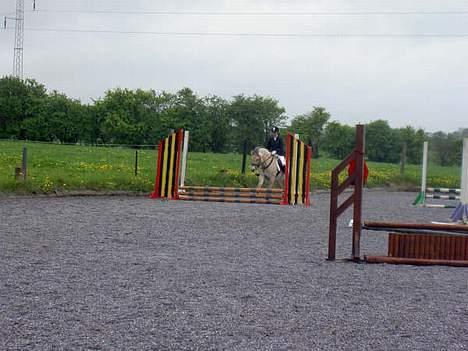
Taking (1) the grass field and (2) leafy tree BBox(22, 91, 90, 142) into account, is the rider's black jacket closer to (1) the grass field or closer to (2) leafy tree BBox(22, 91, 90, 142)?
(1) the grass field

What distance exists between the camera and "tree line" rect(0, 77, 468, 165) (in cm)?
5606

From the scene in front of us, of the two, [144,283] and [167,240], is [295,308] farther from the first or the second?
[167,240]

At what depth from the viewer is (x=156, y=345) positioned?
4.38 metres

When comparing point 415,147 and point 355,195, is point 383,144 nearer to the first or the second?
point 415,147

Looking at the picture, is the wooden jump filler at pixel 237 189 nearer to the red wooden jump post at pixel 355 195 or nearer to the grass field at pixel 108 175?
the grass field at pixel 108 175

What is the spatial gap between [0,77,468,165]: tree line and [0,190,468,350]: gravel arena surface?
3990 cm

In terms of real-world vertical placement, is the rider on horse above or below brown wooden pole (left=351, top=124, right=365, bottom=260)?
above

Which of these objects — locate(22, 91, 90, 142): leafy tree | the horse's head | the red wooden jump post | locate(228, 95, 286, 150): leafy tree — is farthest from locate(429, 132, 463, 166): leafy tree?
locate(22, 91, 90, 142): leafy tree

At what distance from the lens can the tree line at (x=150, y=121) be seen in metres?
56.1

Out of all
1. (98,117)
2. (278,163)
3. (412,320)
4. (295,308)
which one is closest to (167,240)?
(295,308)

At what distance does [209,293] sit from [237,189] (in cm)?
1196

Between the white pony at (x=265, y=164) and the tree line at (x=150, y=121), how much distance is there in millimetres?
29479

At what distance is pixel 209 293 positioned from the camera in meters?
6.09

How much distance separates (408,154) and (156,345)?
3762 centimetres
